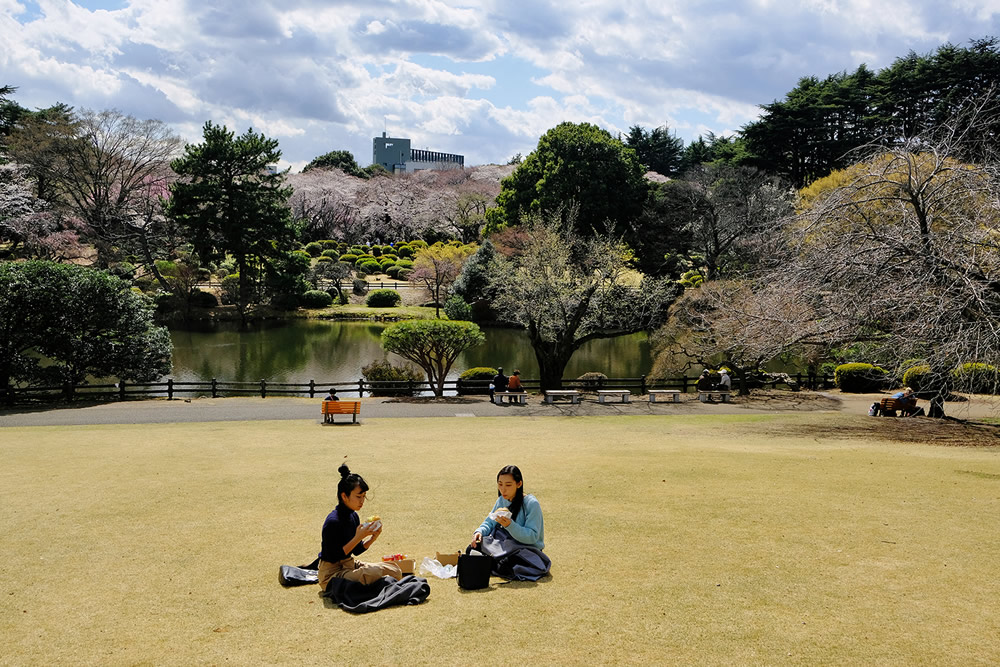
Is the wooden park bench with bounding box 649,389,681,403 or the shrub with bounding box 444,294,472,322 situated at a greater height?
the shrub with bounding box 444,294,472,322

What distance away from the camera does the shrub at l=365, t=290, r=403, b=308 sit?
61375mm

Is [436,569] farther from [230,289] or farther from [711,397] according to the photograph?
[230,289]

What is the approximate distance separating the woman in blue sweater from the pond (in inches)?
1003

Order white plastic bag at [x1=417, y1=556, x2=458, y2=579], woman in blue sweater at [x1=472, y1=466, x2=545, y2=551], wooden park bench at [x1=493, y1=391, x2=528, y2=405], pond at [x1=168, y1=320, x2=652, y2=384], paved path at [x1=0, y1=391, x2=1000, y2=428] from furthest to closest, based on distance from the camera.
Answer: pond at [x1=168, y1=320, x2=652, y2=384] → wooden park bench at [x1=493, y1=391, x2=528, y2=405] → paved path at [x1=0, y1=391, x2=1000, y2=428] → white plastic bag at [x1=417, y1=556, x2=458, y2=579] → woman in blue sweater at [x1=472, y1=466, x2=545, y2=551]

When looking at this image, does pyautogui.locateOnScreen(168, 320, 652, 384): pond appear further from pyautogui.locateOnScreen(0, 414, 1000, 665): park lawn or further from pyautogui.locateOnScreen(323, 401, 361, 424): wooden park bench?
pyautogui.locateOnScreen(0, 414, 1000, 665): park lawn

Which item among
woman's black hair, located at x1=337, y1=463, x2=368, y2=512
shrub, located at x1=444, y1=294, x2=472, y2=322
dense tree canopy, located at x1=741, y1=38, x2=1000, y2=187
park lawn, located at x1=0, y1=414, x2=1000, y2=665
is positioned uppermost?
dense tree canopy, located at x1=741, y1=38, x2=1000, y2=187

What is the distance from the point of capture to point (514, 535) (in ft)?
22.5

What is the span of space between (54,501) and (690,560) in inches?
337

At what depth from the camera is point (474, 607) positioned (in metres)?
6.25

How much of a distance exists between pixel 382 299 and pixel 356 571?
56196 millimetres

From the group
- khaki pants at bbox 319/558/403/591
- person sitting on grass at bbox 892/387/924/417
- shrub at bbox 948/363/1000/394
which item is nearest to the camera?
khaki pants at bbox 319/558/403/591

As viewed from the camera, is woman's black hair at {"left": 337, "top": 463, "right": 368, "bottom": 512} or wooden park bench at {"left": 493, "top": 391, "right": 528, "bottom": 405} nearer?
woman's black hair at {"left": 337, "top": 463, "right": 368, "bottom": 512}

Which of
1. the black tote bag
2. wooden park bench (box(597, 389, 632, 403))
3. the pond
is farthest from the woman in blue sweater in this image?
the pond

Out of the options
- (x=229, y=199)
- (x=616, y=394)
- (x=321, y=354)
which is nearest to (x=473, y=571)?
(x=616, y=394)
